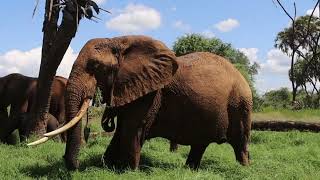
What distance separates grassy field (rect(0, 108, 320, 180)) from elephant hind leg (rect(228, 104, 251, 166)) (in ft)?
0.81

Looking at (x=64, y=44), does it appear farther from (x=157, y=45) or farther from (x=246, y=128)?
(x=246, y=128)

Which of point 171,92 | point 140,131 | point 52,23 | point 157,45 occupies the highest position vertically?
point 52,23

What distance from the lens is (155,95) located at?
941 cm

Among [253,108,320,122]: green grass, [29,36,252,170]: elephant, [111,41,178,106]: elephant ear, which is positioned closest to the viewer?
[29,36,252,170]: elephant

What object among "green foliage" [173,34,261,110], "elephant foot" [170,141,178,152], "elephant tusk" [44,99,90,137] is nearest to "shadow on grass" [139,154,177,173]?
"elephant tusk" [44,99,90,137]

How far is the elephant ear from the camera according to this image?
9000 mm

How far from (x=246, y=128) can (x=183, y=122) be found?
1630 mm

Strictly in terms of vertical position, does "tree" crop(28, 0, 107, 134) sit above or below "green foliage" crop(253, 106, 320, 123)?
above

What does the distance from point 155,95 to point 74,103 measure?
5.25ft

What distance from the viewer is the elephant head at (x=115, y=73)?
8.48 meters

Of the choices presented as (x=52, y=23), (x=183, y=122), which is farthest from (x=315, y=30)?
(x=183, y=122)

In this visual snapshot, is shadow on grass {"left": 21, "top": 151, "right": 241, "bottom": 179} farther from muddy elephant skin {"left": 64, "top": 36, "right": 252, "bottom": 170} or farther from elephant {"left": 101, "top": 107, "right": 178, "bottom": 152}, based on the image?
elephant {"left": 101, "top": 107, "right": 178, "bottom": 152}

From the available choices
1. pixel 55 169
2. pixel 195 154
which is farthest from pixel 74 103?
pixel 195 154

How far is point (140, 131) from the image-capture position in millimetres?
9203
